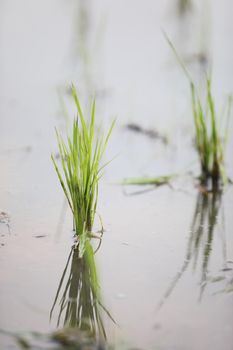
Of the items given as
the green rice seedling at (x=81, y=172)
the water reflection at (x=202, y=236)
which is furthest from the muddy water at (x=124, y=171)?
the green rice seedling at (x=81, y=172)

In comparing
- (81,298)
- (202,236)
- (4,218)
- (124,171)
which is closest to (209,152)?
(124,171)

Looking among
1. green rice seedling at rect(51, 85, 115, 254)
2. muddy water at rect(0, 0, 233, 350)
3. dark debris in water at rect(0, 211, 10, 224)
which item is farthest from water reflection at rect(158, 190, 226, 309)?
dark debris in water at rect(0, 211, 10, 224)

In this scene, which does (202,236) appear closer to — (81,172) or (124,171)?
(81,172)

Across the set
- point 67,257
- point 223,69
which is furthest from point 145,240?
point 223,69

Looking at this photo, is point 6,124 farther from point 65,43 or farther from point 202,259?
point 202,259

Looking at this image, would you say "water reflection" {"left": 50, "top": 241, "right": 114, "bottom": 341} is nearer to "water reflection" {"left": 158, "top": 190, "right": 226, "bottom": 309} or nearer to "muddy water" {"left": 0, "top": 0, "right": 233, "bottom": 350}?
"muddy water" {"left": 0, "top": 0, "right": 233, "bottom": 350}

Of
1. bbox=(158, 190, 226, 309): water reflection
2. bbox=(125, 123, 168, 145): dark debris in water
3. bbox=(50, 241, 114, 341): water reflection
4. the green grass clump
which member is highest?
bbox=(125, 123, 168, 145): dark debris in water
